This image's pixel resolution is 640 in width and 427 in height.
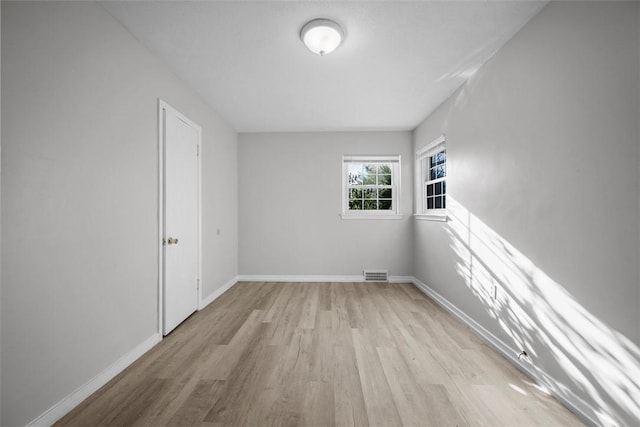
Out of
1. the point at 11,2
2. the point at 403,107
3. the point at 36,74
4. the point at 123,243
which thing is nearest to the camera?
the point at 11,2

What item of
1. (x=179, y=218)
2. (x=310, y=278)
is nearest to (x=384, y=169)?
(x=310, y=278)

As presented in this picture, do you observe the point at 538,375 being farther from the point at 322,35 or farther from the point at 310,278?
the point at 310,278

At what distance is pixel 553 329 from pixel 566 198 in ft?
2.78

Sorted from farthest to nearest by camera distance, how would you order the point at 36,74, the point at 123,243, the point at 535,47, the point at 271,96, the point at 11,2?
the point at 271,96, the point at 123,243, the point at 535,47, the point at 36,74, the point at 11,2

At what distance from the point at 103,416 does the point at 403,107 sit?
408 centimetres

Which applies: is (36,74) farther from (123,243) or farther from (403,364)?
(403,364)

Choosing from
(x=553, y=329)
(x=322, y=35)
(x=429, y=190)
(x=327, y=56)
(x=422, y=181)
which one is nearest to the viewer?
(x=553, y=329)

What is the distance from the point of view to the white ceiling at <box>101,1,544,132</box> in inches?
74.9

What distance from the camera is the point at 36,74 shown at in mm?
1465

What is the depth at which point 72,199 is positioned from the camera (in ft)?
5.47

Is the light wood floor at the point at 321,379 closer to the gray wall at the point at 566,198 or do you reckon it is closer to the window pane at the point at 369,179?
the gray wall at the point at 566,198

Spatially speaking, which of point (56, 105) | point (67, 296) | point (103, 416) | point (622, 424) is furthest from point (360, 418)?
point (56, 105)

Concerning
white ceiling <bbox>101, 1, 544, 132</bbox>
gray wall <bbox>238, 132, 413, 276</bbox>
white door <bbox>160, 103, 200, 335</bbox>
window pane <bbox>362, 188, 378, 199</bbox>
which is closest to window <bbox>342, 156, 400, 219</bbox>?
window pane <bbox>362, 188, 378, 199</bbox>

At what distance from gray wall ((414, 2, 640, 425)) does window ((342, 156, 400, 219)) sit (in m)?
2.07
